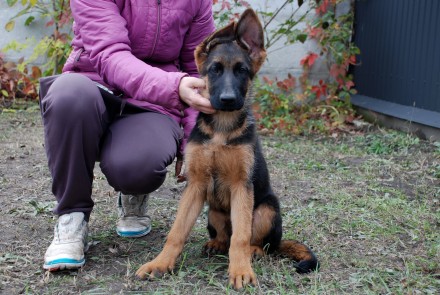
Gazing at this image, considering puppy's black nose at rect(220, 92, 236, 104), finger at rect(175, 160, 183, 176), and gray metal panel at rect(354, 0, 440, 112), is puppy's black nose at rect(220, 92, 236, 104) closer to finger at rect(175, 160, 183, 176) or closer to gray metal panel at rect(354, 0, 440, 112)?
finger at rect(175, 160, 183, 176)

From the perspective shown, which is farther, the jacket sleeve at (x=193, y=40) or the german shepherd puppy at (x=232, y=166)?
the jacket sleeve at (x=193, y=40)

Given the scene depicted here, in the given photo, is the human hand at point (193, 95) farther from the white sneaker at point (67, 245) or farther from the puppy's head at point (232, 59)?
the white sneaker at point (67, 245)

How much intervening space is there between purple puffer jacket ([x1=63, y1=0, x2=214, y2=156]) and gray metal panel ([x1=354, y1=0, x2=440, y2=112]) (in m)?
3.84

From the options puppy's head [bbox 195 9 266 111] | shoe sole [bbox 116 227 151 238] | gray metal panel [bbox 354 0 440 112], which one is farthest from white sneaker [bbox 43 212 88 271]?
gray metal panel [bbox 354 0 440 112]

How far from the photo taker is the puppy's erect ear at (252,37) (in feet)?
10.5

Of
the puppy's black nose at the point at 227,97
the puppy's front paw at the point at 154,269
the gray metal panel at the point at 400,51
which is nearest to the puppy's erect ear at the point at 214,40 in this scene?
the puppy's black nose at the point at 227,97

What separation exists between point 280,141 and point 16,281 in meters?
4.27

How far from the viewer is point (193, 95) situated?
10.3 ft

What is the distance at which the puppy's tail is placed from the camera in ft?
10.5

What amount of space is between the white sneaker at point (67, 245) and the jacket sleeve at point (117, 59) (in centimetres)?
76

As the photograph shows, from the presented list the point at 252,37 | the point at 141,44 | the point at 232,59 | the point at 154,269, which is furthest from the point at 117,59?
the point at 154,269

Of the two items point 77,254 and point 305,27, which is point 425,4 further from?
point 77,254

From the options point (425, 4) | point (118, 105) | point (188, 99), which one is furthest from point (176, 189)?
point (425, 4)

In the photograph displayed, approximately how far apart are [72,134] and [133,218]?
918mm
